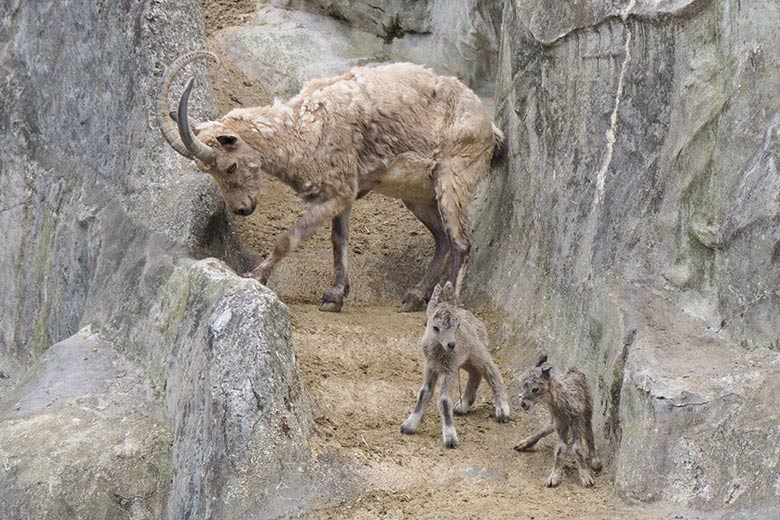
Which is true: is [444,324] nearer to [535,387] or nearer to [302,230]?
[535,387]

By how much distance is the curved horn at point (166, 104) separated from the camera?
9.91 meters

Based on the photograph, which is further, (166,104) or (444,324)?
(166,104)

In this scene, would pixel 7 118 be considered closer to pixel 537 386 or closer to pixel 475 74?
pixel 475 74

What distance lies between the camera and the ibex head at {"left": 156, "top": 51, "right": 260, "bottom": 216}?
32.6 feet

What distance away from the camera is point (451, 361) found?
29.2ft

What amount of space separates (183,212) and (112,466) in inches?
89.3

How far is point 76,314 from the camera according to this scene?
11.0 m

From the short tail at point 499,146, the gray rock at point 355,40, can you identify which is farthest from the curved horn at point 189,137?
the gray rock at point 355,40

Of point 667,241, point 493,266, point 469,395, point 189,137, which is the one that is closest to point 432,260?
point 493,266

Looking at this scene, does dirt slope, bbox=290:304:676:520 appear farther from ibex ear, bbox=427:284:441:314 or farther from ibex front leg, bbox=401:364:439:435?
ibex ear, bbox=427:284:441:314

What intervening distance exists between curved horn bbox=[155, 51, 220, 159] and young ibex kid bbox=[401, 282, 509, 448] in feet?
7.76

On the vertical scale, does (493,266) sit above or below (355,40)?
below

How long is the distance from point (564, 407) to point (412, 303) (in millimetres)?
3055

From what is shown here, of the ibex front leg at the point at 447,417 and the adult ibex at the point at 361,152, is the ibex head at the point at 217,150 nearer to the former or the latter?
the adult ibex at the point at 361,152
